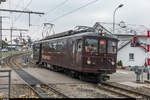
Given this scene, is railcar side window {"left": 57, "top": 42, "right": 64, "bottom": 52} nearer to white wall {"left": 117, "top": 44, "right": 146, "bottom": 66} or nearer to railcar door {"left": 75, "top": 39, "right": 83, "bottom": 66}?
railcar door {"left": 75, "top": 39, "right": 83, "bottom": 66}

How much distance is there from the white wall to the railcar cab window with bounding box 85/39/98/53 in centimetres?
1971

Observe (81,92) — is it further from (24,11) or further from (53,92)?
(24,11)

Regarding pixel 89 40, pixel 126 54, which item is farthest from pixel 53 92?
pixel 126 54

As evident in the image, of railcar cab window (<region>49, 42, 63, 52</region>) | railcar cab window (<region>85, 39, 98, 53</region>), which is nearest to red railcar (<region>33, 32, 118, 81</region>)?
railcar cab window (<region>85, 39, 98, 53</region>)

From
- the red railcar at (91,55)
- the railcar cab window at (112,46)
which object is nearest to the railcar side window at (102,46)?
the red railcar at (91,55)

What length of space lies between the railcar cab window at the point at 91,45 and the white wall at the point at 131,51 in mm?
19711

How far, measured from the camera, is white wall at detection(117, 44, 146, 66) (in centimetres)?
3161

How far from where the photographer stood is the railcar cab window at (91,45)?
40.0ft

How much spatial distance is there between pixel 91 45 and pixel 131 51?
69.8 feet

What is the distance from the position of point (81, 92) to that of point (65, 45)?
556cm

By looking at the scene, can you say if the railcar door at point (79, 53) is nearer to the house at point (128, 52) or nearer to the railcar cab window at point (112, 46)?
the railcar cab window at point (112, 46)

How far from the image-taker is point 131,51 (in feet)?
106

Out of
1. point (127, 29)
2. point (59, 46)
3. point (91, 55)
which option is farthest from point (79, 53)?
point (127, 29)

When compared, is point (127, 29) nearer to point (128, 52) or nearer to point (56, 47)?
point (128, 52)
